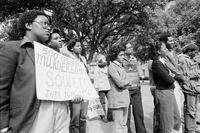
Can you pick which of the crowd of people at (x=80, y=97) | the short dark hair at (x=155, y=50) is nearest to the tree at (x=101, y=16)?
the crowd of people at (x=80, y=97)

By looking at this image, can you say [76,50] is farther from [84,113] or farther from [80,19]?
[80,19]

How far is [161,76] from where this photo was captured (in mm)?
3707

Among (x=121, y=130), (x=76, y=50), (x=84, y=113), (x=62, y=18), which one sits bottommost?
(x=121, y=130)

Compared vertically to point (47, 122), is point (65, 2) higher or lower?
higher

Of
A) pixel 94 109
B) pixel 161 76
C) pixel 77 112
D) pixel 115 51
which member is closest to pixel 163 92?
pixel 161 76

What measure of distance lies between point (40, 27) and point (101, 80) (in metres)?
4.88

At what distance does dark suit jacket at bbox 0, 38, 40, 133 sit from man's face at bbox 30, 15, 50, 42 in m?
0.24

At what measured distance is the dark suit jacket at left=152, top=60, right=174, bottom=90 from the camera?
3681 mm

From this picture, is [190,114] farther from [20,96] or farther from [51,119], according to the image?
[20,96]

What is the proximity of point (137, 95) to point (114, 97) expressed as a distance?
0.60 m

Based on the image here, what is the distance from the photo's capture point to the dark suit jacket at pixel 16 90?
5.70ft

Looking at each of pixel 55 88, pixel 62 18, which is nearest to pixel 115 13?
pixel 62 18

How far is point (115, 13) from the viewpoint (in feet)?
59.0

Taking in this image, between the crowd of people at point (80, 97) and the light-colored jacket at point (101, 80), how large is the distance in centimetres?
249
